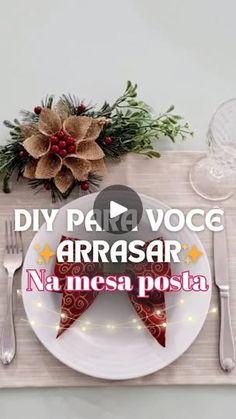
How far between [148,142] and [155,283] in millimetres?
226

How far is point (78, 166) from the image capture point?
935mm

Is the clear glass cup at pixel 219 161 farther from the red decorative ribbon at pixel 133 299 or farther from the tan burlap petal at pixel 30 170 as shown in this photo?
the tan burlap petal at pixel 30 170

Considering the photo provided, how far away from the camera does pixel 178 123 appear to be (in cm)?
102

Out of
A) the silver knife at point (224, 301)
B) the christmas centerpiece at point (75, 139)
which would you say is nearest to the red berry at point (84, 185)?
the christmas centerpiece at point (75, 139)

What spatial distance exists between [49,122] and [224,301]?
1.23 ft

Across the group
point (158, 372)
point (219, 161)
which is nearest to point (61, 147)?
point (219, 161)

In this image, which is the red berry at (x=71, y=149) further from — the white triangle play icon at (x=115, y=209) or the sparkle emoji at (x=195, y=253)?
the sparkle emoji at (x=195, y=253)

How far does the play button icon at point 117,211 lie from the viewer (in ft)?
3.08

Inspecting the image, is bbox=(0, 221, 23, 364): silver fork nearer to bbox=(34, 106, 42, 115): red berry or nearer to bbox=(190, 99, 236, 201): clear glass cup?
bbox=(34, 106, 42, 115): red berry

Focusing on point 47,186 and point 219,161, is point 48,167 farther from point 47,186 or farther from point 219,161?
point 219,161

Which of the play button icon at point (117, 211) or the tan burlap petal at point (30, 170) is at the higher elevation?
the tan burlap petal at point (30, 170)

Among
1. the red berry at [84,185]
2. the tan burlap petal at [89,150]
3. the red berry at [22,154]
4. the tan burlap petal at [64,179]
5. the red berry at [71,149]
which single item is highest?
the red berry at [71,149]

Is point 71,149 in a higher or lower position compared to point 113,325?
higher

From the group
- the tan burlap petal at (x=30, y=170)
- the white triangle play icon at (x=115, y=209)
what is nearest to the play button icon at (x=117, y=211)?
the white triangle play icon at (x=115, y=209)
